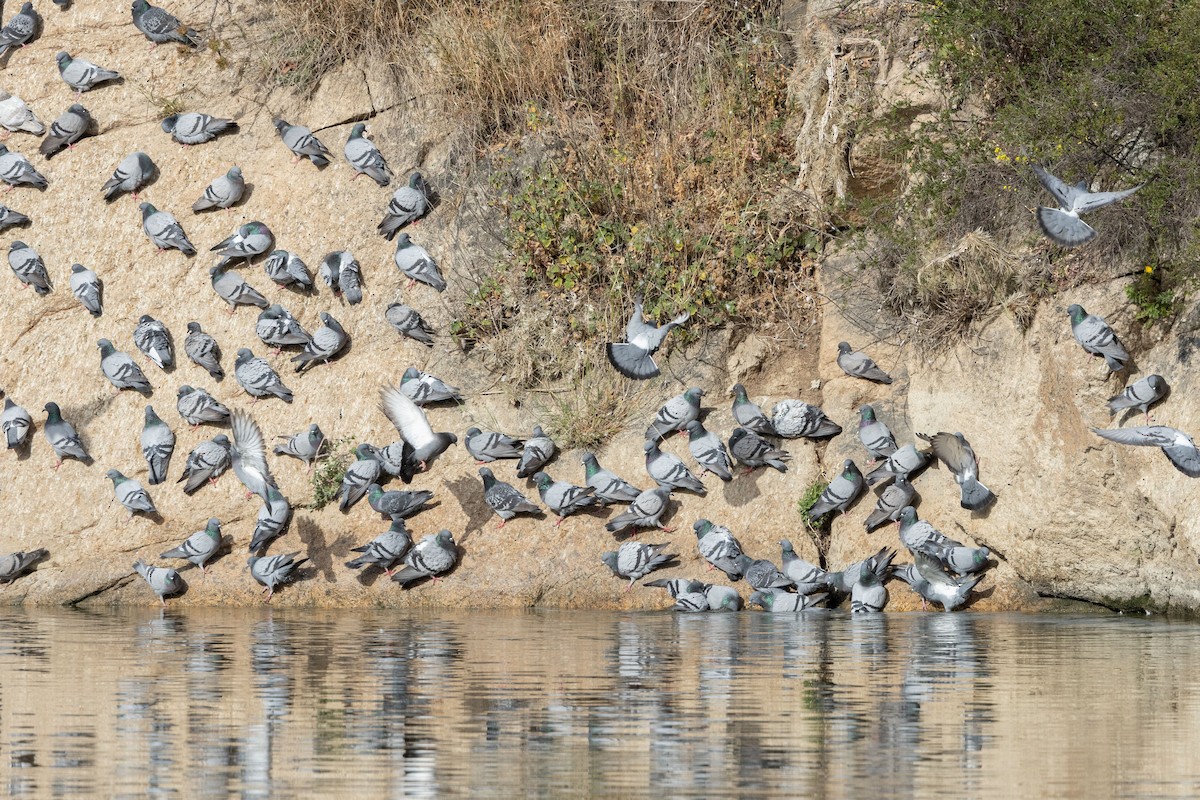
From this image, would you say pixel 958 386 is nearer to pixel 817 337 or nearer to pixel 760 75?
pixel 817 337

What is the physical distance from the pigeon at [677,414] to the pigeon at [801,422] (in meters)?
0.62

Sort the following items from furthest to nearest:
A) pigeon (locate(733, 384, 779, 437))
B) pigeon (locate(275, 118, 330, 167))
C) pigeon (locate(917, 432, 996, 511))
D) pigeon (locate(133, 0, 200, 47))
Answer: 1. pigeon (locate(133, 0, 200, 47))
2. pigeon (locate(275, 118, 330, 167))
3. pigeon (locate(733, 384, 779, 437))
4. pigeon (locate(917, 432, 996, 511))

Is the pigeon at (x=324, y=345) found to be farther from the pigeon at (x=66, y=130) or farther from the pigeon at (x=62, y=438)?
the pigeon at (x=66, y=130)

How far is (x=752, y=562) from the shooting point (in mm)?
→ 10422

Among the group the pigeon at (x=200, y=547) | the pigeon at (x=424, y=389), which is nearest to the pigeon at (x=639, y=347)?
the pigeon at (x=424, y=389)

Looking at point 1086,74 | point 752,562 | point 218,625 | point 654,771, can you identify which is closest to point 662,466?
point 752,562

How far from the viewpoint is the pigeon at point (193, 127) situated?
561 inches

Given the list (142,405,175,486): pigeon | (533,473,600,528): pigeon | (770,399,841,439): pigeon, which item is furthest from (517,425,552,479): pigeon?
(142,405,175,486): pigeon

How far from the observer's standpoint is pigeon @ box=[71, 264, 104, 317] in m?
13.5

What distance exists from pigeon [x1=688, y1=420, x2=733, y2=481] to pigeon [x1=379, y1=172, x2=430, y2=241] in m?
3.52

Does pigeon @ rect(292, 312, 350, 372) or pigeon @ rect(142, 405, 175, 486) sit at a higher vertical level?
pigeon @ rect(292, 312, 350, 372)

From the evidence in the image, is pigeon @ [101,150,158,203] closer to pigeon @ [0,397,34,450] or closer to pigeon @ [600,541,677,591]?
pigeon @ [0,397,34,450]

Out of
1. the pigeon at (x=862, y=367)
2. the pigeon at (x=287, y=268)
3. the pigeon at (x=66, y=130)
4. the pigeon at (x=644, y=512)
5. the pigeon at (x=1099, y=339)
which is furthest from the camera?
the pigeon at (x=66, y=130)

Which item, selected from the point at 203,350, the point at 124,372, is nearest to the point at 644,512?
the point at 203,350
